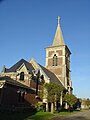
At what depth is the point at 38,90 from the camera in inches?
1400

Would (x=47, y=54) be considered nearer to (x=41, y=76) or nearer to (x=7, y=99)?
(x=41, y=76)

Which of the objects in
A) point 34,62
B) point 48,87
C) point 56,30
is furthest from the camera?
point 56,30

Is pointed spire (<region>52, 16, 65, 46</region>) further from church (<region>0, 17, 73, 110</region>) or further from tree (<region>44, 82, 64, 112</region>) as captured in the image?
tree (<region>44, 82, 64, 112</region>)

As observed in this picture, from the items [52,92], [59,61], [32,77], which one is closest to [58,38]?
[59,61]

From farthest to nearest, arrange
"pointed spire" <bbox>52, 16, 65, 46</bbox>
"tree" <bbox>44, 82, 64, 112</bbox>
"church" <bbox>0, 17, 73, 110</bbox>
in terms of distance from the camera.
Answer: "pointed spire" <bbox>52, 16, 65, 46</bbox> < "tree" <bbox>44, 82, 64, 112</bbox> < "church" <bbox>0, 17, 73, 110</bbox>

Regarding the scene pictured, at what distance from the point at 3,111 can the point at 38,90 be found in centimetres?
1179

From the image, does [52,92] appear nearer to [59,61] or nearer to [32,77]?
[32,77]

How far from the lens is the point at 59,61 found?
47.6 meters

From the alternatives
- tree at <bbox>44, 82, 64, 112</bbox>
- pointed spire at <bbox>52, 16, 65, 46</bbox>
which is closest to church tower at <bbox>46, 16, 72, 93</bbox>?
pointed spire at <bbox>52, 16, 65, 46</bbox>

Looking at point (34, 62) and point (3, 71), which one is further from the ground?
point (34, 62)

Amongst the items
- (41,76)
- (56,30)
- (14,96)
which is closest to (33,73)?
(41,76)

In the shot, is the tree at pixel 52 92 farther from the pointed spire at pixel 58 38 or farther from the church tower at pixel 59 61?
the pointed spire at pixel 58 38

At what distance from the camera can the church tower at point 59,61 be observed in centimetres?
4625

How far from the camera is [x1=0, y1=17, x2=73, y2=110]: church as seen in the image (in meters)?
27.0
